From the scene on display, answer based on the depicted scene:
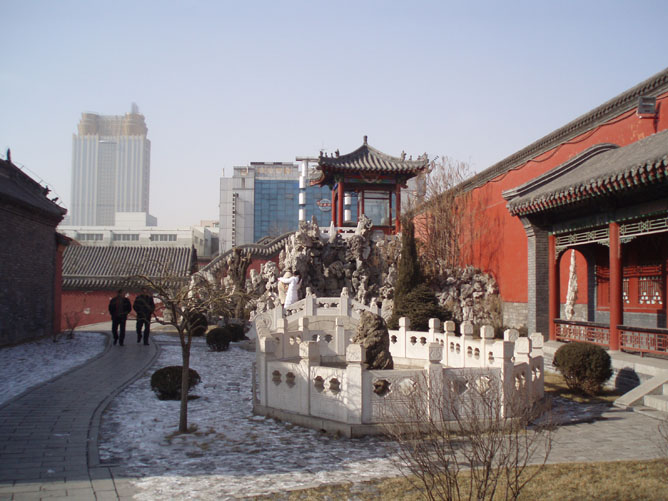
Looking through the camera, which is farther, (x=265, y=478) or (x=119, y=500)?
(x=265, y=478)

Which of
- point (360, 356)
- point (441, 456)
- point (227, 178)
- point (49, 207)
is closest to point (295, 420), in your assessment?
point (360, 356)

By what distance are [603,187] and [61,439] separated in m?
9.66

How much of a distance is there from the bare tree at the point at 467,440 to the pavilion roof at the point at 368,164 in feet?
60.9

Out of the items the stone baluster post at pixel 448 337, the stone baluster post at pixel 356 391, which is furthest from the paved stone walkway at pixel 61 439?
the stone baluster post at pixel 448 337

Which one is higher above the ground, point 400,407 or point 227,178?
point 227,178

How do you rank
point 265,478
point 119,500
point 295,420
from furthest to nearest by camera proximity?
point 295,420, point 265,478, point 119,500

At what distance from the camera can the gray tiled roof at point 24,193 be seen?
1444 centimetres

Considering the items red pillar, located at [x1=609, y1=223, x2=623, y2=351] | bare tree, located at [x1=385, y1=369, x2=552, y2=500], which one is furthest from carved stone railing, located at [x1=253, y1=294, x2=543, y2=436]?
red pillar, located at [x1=609, y1=223, x2=623, y2=351]

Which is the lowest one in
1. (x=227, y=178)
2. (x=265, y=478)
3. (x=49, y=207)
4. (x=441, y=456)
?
(x=265, y=478)

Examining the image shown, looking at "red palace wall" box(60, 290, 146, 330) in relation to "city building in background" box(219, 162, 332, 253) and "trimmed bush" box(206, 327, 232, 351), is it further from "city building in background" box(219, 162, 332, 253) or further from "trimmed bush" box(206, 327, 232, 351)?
"city building in background" box(219, 162, 332, 253)

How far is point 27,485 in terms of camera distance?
5176mm

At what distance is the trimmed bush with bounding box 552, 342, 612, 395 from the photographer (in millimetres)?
9625

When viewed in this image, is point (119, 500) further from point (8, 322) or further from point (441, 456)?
point (8, 322)

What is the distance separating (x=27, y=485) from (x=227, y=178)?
5458 centimetres
